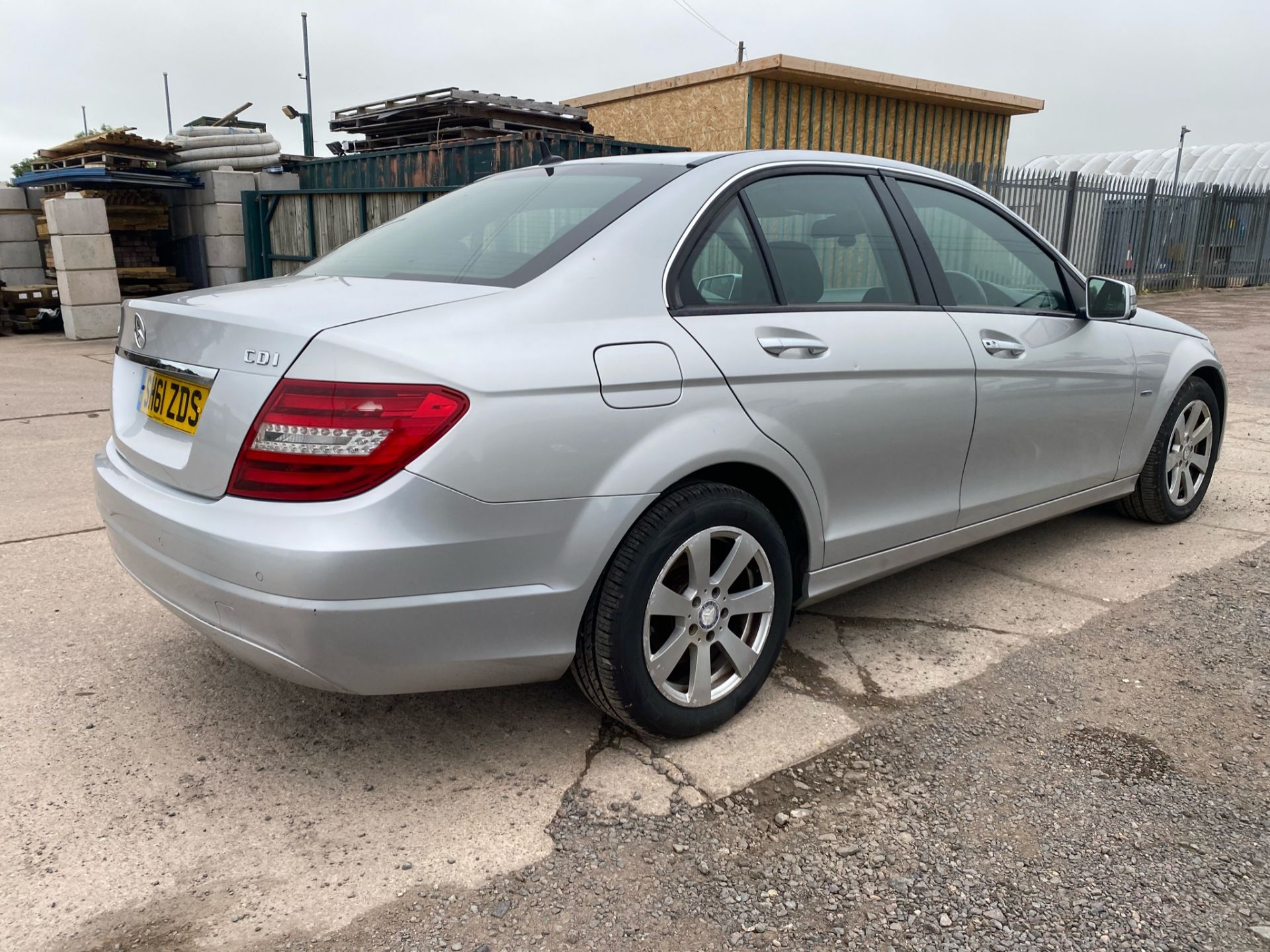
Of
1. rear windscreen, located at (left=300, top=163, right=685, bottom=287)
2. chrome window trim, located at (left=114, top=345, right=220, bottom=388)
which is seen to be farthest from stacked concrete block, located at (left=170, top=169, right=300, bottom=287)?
chrome window trim, located at (left=114, top=345, right=220, bottom=388)

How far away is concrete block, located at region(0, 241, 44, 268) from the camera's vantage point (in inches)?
521

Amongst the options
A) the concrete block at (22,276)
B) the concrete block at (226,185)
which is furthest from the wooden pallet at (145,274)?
the concrete block at (22,276)

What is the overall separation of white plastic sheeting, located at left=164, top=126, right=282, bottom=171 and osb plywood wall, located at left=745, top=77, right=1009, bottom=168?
247 inches

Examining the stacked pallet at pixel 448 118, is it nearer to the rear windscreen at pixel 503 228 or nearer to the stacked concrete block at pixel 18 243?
the stacked concrete block at pixel 18 243

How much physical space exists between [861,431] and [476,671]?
4.41ft

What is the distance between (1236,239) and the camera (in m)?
22.7

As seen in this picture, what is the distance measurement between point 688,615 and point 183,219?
42.1 feet

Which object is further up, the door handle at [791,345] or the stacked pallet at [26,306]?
the door handle at [791,345]

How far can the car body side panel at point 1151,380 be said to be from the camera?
13.8 feet

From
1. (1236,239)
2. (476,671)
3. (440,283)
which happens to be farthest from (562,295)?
(1236,239)

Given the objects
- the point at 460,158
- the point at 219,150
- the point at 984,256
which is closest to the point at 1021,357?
the point at 984,256

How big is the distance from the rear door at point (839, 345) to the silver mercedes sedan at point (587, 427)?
10mm

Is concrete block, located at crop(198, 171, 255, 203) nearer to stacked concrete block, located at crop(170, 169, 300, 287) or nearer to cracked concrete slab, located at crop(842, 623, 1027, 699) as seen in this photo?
stacked concrete block, located at crop(170, 169, 300, 287)

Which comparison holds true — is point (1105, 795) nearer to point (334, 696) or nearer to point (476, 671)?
point (476, 671)
